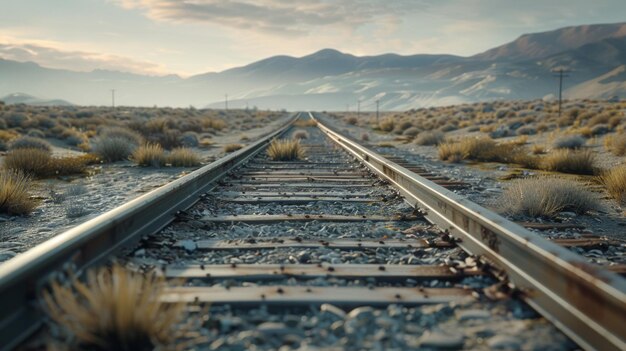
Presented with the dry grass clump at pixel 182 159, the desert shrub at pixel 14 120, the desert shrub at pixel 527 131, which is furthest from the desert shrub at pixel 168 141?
the desert shrub at pixel 527 131

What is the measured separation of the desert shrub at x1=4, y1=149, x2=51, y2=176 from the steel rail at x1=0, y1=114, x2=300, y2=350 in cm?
558

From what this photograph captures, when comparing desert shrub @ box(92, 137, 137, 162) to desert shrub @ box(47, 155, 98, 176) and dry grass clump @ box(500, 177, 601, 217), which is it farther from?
dry grass clump @ box(500, 177, 601, 217)

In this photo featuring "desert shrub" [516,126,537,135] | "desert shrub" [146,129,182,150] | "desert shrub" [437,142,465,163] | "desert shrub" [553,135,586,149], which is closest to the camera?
"desert shrub" [437,142,465,163]

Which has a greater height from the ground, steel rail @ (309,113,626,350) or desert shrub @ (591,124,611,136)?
desert shrub @ (591,124,611,136)

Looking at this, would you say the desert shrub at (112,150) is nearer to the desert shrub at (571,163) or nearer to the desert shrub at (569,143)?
the desert shrub at (571,163)

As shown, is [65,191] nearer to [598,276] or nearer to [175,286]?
[175,286]

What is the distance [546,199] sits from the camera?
5.64 meters

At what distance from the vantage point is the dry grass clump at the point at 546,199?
5.44 meters

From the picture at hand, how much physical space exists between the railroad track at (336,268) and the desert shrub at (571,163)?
5.85 meters

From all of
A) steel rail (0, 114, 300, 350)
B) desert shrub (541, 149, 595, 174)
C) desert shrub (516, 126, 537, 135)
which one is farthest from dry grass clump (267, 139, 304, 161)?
desert shrub (516, 126, 537, 135)

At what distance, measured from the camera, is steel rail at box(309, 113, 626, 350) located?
7.00 feet

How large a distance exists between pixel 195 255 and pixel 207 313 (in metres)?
1.19

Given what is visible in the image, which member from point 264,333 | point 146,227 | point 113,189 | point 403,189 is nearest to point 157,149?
point 113,189

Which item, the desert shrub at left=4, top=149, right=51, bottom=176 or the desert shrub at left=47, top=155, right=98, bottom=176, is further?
the desert shrub at left=47, top=155, right=98, bottom=176
